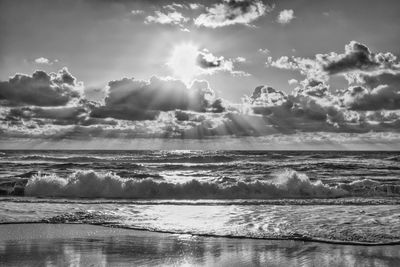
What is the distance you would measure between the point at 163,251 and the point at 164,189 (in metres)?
12.8

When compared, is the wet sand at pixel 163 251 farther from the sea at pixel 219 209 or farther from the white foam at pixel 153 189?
the white foam at pixel 153 189

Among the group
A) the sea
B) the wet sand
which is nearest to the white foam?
the sea

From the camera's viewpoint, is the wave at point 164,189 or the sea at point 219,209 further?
the wave at point 164,189

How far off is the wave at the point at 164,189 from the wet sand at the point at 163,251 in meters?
10.4

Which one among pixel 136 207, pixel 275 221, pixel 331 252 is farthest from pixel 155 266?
pixel 136 207

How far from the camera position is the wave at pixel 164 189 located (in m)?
21.7

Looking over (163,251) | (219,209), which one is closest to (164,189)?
(219,209)

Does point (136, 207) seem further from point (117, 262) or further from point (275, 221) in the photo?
point (117, 262)

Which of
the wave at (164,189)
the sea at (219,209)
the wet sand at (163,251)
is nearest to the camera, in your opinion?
the wet sand at (163,251)

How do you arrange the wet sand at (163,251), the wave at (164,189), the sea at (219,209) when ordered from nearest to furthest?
1. the wet sand at (163,251)
2. the sea at (219,209)
3. the wave at (164,189)

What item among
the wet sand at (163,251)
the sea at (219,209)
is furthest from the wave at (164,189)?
the wet sand at (163,251)

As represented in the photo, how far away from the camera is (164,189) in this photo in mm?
21891

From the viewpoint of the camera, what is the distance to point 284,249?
947 centimetres

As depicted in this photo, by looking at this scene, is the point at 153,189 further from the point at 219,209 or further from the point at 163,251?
the point at 163,251
